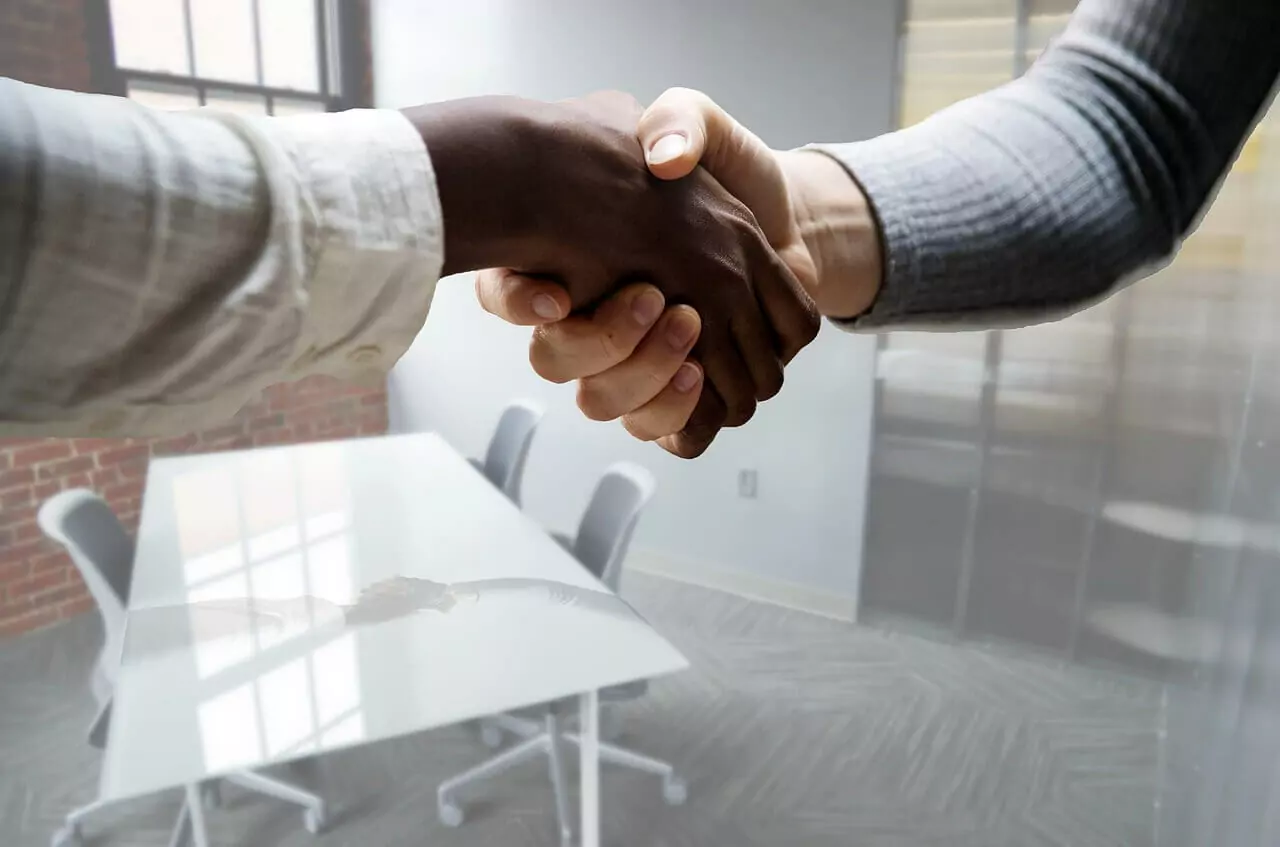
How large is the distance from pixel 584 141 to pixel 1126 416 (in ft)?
7.77

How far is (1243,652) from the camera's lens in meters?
1.26

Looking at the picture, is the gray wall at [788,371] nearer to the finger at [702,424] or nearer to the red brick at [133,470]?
the red brick at [133,470]

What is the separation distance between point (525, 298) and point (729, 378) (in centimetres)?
24

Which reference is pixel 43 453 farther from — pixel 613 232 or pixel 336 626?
pixel 613 232

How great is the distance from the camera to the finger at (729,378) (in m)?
0.86

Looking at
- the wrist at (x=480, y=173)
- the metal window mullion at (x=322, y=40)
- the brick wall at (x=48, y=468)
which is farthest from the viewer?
the metal window mullion at (x=322, y=40)

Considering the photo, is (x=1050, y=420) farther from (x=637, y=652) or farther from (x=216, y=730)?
(x=216, y=730)

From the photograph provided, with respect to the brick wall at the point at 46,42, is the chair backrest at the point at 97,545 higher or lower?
lower

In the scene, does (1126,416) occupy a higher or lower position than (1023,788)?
higher

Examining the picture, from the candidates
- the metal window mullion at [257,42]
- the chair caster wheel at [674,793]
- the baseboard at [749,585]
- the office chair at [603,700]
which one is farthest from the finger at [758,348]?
the metal window mullion at [257,42]

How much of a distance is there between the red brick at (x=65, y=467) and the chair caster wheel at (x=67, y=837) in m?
1.33

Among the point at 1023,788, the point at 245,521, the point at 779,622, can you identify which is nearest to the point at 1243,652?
the point at 1023,788

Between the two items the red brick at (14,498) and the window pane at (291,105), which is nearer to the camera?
the red brick at (14,498)

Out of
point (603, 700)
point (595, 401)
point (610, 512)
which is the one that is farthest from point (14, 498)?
point (595, 401)
